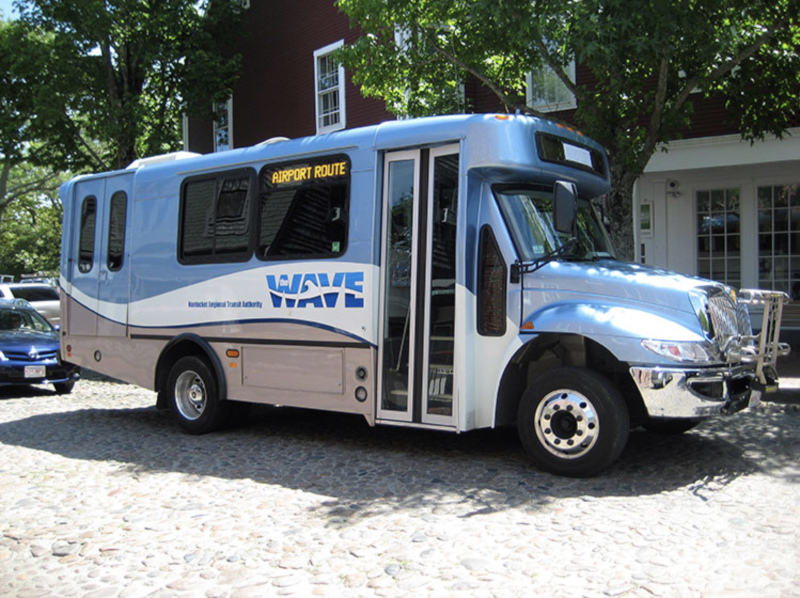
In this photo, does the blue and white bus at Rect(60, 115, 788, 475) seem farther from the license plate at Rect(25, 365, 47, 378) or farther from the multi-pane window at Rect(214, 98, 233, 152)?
the multi-pane window at Rect(214, 98, 233, 152)

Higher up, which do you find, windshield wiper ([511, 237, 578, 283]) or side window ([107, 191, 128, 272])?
side window ([107, 191, 128, 272])

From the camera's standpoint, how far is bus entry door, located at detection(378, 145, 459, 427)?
6695 millimetres

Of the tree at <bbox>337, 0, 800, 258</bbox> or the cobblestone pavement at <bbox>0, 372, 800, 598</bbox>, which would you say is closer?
the cobblestone pavement at <bbox>0, 372, 800, 598</bbox>

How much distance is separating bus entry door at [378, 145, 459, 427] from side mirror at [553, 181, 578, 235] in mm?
892

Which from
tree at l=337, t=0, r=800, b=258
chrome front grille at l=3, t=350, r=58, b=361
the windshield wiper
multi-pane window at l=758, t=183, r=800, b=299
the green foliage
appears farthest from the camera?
the green foliage

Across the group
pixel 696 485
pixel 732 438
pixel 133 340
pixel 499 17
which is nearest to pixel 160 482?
pixel 133 340

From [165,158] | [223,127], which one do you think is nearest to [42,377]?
[165,158]

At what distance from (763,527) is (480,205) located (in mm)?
3202

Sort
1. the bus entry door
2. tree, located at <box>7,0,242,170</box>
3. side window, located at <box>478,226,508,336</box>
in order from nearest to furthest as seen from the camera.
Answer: side window, located at <box>478,226,508,336</box> < the bus entry door < tree, located at <box>7,0,242,170</box>

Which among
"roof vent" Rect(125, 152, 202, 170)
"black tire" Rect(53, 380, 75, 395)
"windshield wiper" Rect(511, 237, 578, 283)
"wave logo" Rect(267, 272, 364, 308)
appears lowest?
"black tire" Rect(53, 380, 75, 395)

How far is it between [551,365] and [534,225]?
119 cm

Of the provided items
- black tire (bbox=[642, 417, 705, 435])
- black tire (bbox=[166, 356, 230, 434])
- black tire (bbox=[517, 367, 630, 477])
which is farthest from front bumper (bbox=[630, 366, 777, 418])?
black tire (bbox=[166, 356, 230, 434])

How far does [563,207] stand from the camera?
20.5 ft

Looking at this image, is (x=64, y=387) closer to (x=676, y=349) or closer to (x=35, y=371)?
(x=35, y=371)
